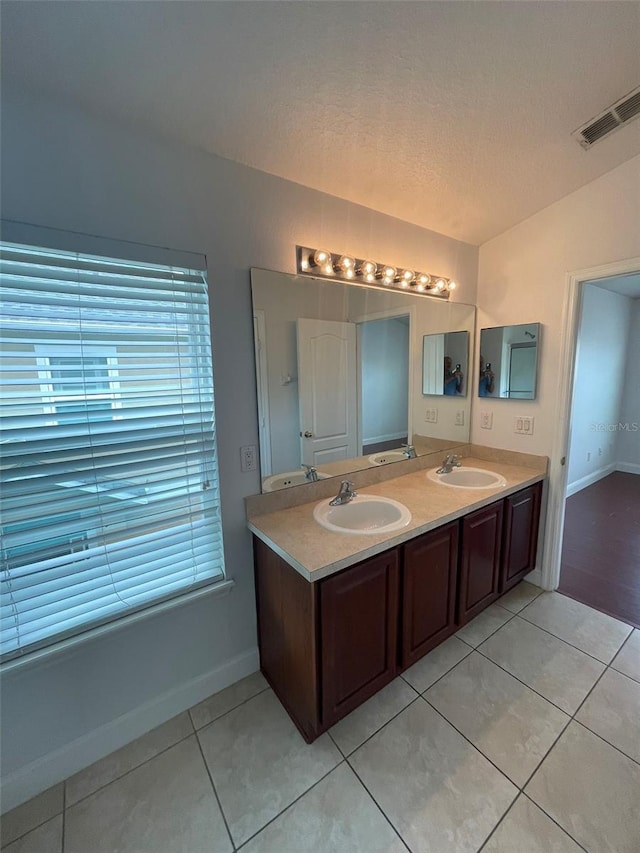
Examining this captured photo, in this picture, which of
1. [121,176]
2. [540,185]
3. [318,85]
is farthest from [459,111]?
[121,176]

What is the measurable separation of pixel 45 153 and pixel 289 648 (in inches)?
80.2

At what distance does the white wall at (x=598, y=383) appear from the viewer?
12.8ft

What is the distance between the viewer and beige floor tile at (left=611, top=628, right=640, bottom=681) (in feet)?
5.68

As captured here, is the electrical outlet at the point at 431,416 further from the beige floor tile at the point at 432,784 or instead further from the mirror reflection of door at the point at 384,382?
the beige floor tile at the point at 432,784

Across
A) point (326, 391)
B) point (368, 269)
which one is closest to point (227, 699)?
point (326, 391)

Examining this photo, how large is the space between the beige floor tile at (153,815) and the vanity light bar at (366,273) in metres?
2.20

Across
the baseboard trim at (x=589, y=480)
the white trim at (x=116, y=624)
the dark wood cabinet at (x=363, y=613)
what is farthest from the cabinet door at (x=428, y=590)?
the baseboard trim at (x=589, y=480)

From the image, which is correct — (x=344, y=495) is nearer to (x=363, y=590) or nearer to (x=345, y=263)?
(x=363, y=590)

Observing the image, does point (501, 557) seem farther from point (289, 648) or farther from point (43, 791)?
point (43, 791)

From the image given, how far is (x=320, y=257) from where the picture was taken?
1.70 m

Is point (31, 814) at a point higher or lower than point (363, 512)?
lower

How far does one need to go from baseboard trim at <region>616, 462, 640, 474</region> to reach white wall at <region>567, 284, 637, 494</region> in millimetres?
225

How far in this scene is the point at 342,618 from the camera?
1352 millimetres

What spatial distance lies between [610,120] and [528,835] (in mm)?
2766
